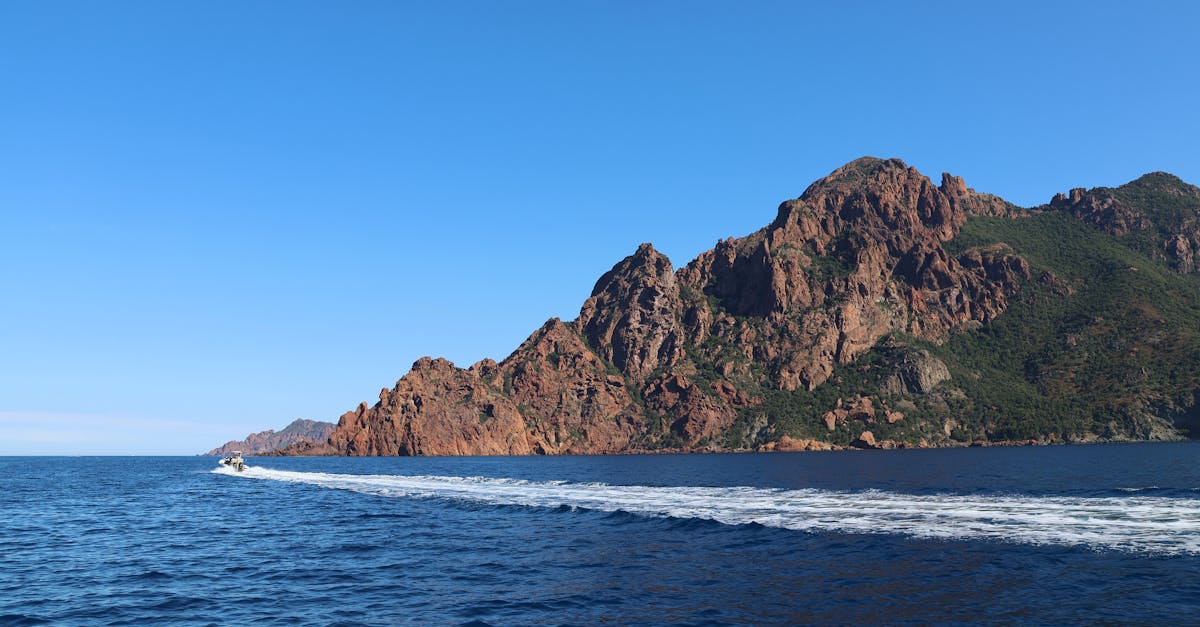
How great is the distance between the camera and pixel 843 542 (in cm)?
4147

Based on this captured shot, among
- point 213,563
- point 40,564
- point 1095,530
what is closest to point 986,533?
point 1095,530

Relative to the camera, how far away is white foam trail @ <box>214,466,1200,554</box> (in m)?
39.3

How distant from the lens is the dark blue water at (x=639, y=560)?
90.3 feet

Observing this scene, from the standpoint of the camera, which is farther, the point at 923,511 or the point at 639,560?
the point at 923,511

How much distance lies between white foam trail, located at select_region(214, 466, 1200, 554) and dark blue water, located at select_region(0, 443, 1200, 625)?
233mm

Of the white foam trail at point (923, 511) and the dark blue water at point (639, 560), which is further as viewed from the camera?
the white foam trail at point (923, 511)

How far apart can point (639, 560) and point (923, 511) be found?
78.9ft

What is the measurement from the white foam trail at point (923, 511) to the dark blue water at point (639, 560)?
0.23 metres

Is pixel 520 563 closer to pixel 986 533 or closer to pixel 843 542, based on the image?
pixel 843 542

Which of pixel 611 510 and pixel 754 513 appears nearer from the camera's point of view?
pixel 754 513

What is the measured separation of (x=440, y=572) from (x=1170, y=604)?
29.3m

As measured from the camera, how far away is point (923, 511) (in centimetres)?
5144

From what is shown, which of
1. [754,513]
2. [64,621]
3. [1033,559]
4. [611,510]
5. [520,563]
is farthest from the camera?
[611,510]

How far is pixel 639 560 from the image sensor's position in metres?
38.4
